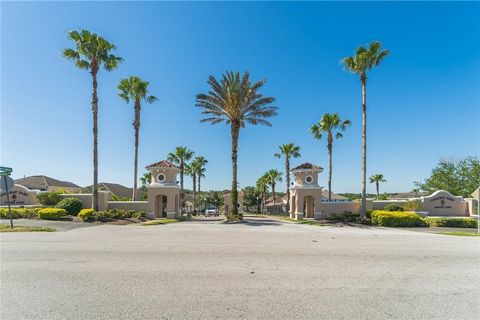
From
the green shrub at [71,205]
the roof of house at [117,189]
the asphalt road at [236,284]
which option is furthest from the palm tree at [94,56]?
the roof of house at [117,189]

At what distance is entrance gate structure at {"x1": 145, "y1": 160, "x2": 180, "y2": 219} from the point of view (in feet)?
98.7

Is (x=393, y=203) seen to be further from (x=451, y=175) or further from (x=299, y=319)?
(x=299, y=319)

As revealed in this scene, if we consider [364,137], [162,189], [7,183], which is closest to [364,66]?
[364,137]

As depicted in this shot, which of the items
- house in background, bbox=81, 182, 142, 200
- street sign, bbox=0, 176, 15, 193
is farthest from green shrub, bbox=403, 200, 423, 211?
house in background, bbox=81, 182, 142, 200

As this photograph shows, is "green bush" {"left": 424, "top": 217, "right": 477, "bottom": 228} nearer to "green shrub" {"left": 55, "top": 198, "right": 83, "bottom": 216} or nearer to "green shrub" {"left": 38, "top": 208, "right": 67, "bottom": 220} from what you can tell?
"green shrub" {"left": 38, "top": 208, "right": 67, "bottom": 220}

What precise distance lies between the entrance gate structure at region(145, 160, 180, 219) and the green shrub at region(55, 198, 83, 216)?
680 centimetres

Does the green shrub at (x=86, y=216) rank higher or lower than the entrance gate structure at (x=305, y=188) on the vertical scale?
lower

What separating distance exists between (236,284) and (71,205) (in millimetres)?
25516

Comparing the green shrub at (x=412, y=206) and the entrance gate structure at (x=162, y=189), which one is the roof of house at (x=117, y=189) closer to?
the entrance gate structure at (x=162, y=189)

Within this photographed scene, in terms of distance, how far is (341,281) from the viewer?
623 cm

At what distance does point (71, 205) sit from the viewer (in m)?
25.6

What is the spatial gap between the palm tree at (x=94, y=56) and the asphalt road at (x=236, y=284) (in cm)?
1879

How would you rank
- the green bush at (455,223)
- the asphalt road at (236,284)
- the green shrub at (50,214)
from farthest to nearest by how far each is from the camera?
1. the green shrub at (50,214)
2. the green bush at (455,223)
3. the asphalt road at (236,284)

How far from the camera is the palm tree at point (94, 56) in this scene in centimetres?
2594
